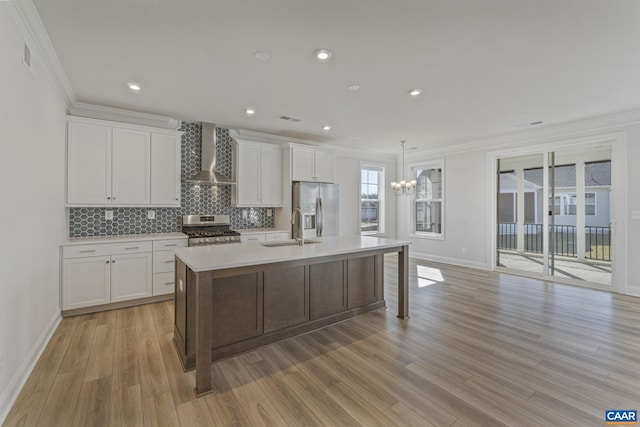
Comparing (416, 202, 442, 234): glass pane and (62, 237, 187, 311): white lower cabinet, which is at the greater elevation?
(416, 202, 442, 234): glass pane

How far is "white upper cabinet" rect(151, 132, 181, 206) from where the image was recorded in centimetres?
421

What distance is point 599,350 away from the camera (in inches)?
103

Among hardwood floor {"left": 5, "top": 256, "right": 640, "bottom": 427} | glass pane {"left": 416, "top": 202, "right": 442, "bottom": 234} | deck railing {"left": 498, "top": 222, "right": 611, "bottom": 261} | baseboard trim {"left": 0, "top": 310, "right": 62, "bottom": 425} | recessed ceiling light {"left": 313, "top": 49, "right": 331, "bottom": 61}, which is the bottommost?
hardwood floor {"left": 5, "top": 256, "right": 640, "bottom": 427}

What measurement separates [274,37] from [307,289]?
7.65 ft

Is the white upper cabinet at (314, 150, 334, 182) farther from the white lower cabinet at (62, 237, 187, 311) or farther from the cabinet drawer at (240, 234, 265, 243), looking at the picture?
the white lower cabinet at (62, 237, 187, 311)

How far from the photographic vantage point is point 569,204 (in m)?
4.99

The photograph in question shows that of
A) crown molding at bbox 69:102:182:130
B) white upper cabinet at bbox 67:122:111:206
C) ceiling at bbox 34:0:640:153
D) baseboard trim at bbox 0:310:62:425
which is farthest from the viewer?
crown molding at bbox 69:102:182:130

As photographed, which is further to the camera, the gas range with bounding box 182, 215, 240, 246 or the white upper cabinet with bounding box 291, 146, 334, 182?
the white upper cabinet with bounding box 291, 146, 334, 182

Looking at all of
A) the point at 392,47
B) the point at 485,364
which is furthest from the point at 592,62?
the point at 485,364

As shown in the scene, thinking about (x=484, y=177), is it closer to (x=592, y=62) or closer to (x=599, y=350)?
(x=592, y=62)

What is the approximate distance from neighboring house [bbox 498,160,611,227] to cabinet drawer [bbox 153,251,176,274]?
6.08 metres

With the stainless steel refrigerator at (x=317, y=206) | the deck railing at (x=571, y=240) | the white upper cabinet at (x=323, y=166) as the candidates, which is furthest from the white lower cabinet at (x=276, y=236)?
the deck railing at (x=571, y=240)

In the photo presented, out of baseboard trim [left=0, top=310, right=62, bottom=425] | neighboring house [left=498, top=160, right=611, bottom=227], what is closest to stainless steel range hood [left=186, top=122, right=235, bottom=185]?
baseboard trim [left=0, top=310, right=62, bottom=425]

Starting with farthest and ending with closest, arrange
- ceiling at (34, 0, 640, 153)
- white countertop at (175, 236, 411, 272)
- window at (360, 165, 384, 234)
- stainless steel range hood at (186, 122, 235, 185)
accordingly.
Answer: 1. window at (360, 165, 384, 234)
2. stainless steel range hood at (186, 122, 235, 185)
3. white countertop at (175, 236, 411, 272)
4. ceiling at (34, 0, 640, 153)
